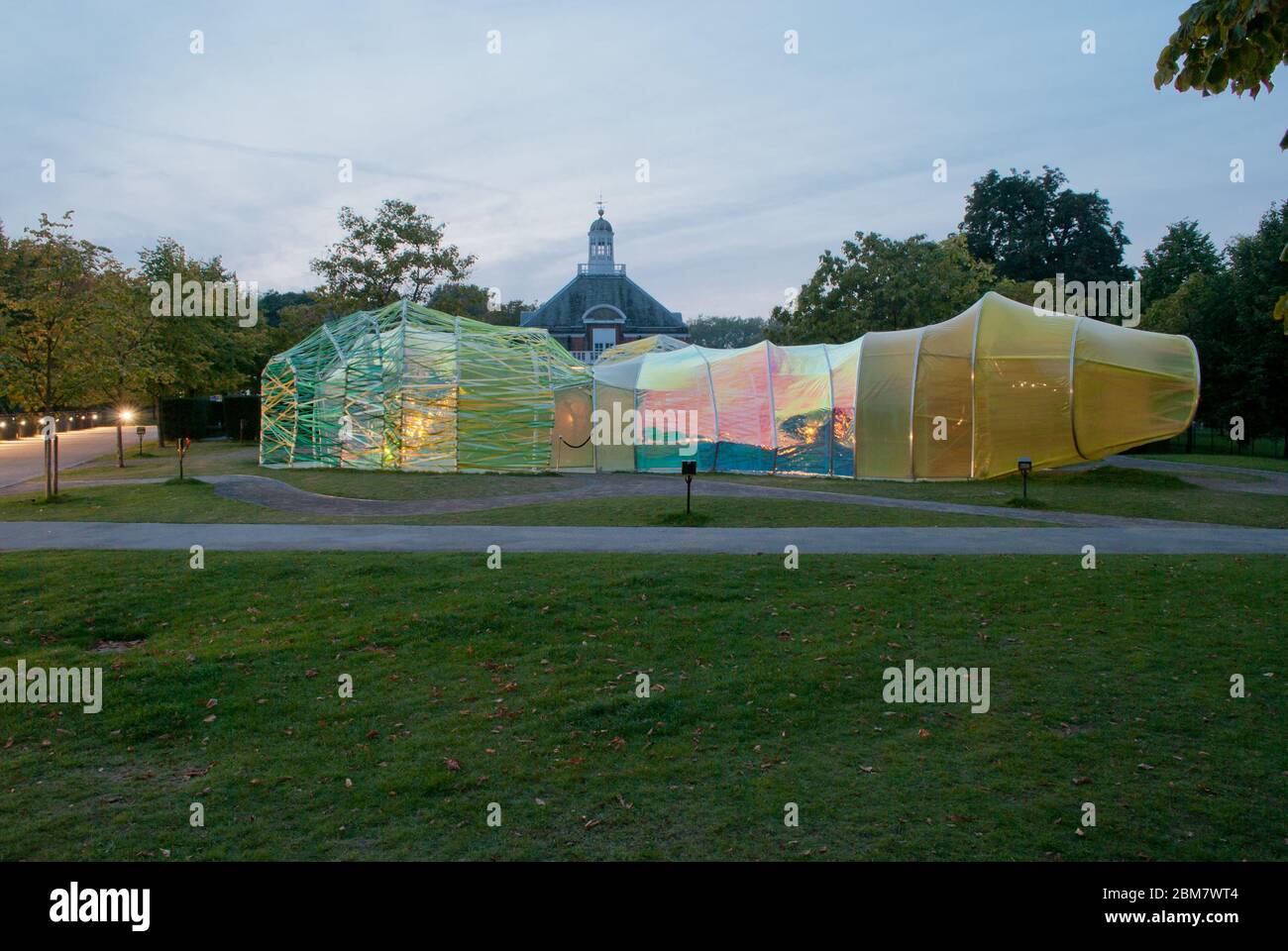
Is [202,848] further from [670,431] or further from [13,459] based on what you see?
[13,459]

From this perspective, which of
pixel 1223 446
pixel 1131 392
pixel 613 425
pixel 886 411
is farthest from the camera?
pixel 1223 446

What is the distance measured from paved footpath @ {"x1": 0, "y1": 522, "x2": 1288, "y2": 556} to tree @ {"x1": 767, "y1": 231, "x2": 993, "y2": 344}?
89.6ft

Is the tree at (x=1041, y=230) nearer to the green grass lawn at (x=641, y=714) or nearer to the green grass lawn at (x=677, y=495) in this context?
the green grass lawn at (x=677, y=495)

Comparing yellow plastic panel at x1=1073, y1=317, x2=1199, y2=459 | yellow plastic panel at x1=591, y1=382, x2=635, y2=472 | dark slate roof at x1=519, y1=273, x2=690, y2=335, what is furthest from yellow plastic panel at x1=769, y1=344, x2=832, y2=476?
dark slate roof at x1=519, y1=273, x2=690, y2=335

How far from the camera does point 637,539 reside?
1414 centimetres

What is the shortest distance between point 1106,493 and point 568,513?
1322 cm

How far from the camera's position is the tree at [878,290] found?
41.6 meters

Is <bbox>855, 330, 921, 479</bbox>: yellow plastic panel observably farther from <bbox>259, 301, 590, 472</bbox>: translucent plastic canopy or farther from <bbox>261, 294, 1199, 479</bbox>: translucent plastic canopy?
<bbox>259, 301, 590, 472</bbox>: translucent plastic canopy

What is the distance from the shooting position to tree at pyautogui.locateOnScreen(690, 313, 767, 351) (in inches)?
5896

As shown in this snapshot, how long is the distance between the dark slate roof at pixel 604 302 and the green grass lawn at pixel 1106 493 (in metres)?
51.8

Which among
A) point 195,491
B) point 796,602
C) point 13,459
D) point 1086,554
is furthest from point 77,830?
point 13,459

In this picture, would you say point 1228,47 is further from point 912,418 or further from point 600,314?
point 600,314

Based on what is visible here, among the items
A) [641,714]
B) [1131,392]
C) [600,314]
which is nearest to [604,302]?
[600,314]

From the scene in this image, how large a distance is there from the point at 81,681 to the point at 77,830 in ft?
9.74
